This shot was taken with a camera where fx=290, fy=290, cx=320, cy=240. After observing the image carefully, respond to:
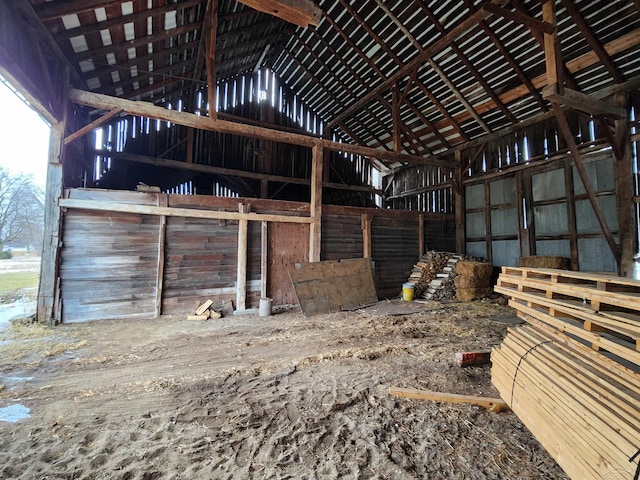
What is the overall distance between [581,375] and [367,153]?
741 centimetres

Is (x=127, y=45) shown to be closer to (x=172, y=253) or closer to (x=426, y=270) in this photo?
(x=172, y=253)

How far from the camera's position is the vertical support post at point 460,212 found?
1000 centimetres

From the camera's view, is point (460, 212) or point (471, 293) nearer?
point (471, 293)

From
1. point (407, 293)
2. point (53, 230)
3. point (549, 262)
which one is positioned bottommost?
point (407, 293)

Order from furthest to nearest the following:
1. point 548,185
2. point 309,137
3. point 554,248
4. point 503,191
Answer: point 503,191 < point 548,185 < point 554,248 < point 309,137

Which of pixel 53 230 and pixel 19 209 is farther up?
pixel 19 209

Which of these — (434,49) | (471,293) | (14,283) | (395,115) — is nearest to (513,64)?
(434,49)

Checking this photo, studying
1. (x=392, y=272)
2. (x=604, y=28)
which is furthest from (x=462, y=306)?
(x=604, y=28)

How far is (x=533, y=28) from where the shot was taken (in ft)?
16.4

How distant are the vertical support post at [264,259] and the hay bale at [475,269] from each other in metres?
5.49

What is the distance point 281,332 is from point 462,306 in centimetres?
483

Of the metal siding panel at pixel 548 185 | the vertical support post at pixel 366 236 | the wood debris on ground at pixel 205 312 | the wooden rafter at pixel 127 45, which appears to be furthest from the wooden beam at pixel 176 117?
the metal siding panel at pixel 548 185

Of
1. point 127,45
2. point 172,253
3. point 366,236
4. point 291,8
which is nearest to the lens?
point 291,8

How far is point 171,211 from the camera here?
6.25 metres
